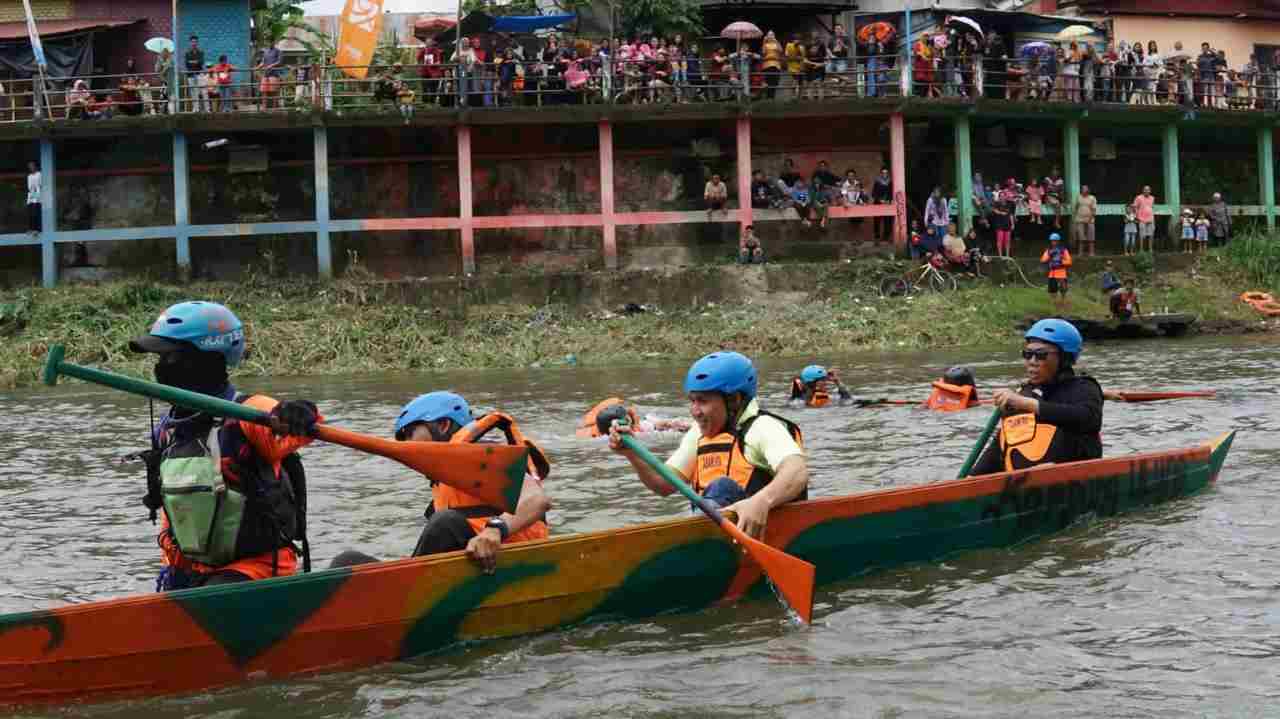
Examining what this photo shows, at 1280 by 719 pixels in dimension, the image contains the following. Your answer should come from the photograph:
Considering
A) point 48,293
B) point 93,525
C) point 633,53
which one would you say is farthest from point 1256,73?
point 93,525

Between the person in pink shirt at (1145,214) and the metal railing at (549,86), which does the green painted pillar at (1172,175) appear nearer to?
the person in pink shirt at (1145,214)

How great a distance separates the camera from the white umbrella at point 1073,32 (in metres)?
33.0

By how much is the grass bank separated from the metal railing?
3562 millimetres

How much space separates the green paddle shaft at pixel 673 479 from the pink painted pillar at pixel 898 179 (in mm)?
23339

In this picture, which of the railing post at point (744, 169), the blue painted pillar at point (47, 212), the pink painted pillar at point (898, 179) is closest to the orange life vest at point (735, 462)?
the railing post at point (744, 169)

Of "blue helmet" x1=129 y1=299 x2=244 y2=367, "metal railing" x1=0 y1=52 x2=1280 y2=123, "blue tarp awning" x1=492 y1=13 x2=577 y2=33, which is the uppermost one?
"blue tarp awning" x1=492 y1=13 x2=577 y2=33

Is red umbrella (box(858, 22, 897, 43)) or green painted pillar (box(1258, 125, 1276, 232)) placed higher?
red umbrella (box(858, 22, 897, 43))

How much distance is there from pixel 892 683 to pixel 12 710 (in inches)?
150

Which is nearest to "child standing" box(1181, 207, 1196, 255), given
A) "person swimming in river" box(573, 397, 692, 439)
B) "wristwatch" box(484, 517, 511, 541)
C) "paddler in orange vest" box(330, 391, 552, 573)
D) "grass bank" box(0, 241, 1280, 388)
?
"grass bank" box(0, 241, 1280, 388)

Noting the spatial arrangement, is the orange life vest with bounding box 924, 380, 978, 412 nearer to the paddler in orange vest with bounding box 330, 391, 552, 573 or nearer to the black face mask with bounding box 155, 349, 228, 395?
the paddler in orange vest with bounding box 330, 391, 552, 573

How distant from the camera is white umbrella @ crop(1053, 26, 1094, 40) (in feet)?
108

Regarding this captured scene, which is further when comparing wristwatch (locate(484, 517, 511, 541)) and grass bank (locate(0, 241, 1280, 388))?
grass bank (locate(0, 241, 1280, 388))

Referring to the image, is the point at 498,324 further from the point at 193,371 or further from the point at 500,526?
the point at 193,371

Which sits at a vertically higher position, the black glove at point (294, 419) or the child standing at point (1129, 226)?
the child standing at point (1129, 226)
